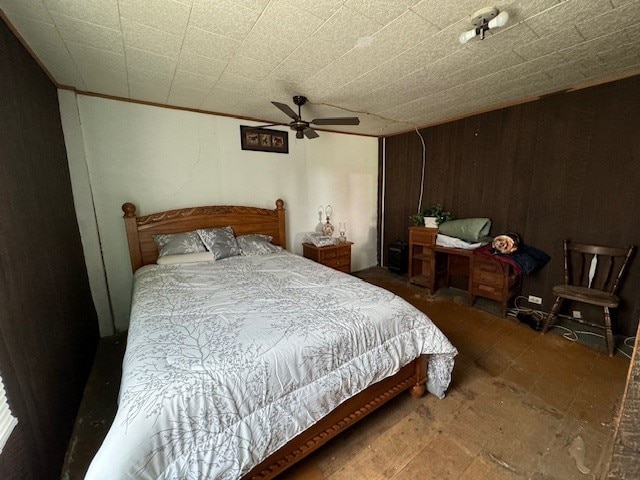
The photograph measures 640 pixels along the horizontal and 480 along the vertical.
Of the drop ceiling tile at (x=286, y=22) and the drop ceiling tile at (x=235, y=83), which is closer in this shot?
the drop ceiling tile at (x=286, y=22)

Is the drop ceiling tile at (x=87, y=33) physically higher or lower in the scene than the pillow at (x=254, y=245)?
higher

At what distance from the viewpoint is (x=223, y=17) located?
1.38 m

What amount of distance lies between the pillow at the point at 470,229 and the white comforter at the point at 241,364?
182 cm

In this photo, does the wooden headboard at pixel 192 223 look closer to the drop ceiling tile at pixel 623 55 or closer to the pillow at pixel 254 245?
the pillow at pixel 254 245

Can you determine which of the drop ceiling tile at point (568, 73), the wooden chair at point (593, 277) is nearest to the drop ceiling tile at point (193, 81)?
the drop ceiling tile at point (568, 73)

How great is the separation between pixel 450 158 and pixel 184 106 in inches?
127

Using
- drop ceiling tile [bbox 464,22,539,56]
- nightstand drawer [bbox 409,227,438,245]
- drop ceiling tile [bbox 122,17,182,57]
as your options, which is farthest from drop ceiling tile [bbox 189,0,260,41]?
nightstand drawer [bbox 409,227,438,245]

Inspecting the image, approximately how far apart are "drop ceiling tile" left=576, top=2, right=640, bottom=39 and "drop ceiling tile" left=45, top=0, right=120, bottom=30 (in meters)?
2.51

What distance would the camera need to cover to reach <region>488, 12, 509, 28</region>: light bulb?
130 cm

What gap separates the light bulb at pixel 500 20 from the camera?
1.30 metres

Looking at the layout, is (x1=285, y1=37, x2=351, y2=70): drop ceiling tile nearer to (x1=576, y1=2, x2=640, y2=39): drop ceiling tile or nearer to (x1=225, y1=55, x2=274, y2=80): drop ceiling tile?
(x1=225, y1=55, x2=274, y2=80): drop ceiling tile

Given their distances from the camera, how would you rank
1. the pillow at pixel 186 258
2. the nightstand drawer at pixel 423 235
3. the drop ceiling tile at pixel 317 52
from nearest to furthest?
the drop ceiling tile at pixel 317 52
the pillow at pixel 186 258
the nightstand drawer at pixel 423 235

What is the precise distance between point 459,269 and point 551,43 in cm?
248

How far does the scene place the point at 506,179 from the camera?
296 centimetres
